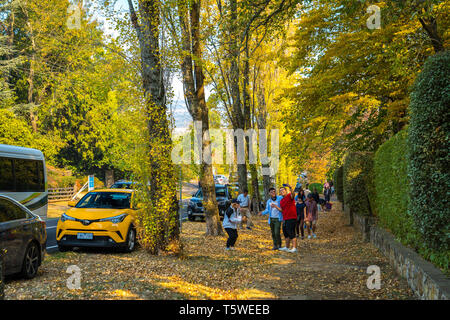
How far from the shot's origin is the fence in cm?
3531

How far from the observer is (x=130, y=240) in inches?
448

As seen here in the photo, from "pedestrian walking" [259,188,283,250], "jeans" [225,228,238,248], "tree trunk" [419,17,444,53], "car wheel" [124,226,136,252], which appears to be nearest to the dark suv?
"pedestrian walking" [259,188,283,250]

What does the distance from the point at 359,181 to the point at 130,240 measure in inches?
387

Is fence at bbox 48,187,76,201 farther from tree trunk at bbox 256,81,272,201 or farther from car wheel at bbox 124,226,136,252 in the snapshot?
car wheel at bbox 124,226,136,252

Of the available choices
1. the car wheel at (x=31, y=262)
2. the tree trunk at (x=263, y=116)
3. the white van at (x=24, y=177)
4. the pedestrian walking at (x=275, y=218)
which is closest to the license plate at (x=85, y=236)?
the car wheel at (x=31, y=262)

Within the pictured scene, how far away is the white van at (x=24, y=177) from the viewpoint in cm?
1509

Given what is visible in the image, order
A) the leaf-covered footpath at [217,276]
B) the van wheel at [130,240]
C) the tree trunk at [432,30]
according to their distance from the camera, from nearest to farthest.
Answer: the leaf-covered footpath at [217,276] < the van wheel at [130,240] < the tree trunk at [432,30]

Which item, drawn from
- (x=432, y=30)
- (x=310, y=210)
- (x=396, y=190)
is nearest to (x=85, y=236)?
(x=396, y=190)

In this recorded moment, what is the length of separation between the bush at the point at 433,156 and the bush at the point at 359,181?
10.2 m

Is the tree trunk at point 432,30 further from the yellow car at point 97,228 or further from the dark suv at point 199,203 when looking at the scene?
the dark suv at point 199,203

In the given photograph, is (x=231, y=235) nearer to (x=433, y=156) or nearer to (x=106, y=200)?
(x=106, y=200)

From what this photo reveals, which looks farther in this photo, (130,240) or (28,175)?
Answer: (28,175)
